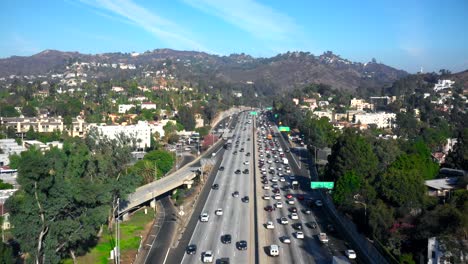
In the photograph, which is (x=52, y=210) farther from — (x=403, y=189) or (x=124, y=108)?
(x=124, y=108)

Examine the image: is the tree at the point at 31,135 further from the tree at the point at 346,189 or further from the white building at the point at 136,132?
the tree at the point at 346,189

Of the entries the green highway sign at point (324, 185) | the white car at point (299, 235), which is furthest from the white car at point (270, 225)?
the green highway sign at point (324, 185)

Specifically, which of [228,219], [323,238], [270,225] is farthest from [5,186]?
[323,238]

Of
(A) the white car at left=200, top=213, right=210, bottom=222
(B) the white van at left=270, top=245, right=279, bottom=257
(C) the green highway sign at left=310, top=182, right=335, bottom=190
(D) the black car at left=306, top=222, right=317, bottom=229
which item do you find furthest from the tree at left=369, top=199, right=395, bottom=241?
(C) the green highway sign at left=310, top=182, right=335, bottom=190

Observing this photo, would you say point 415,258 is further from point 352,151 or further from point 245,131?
point 245,131

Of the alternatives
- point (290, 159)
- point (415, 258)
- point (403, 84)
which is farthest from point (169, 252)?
point (403, 84)

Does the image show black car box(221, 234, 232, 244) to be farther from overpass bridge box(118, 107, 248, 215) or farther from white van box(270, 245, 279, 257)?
overpass bridge box(118, 107, 248, 215)
